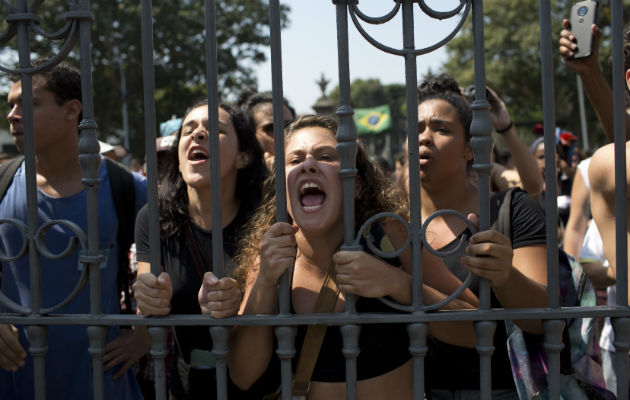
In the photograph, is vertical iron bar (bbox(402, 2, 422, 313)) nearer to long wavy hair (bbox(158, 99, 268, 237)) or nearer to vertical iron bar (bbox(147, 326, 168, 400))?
vertical iron bar (bbox(147, 326, 168, 400))

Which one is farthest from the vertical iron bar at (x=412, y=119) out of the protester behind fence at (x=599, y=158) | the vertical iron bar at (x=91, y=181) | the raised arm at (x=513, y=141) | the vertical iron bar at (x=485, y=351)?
the raised arm at (x=513, y=141)

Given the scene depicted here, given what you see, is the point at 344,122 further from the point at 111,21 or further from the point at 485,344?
the point at 111,21

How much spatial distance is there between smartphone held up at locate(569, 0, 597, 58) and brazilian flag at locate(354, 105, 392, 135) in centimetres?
2108

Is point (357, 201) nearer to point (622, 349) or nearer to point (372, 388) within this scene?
point (372, 388)

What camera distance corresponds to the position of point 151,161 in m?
1.70

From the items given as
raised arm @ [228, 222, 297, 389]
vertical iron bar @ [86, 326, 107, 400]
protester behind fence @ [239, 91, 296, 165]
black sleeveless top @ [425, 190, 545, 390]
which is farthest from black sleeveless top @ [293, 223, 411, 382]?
protester behind fence @ [239, 91, 296, 165]

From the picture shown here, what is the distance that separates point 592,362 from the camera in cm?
199

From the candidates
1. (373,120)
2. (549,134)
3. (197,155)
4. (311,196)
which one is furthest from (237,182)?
(373,120)

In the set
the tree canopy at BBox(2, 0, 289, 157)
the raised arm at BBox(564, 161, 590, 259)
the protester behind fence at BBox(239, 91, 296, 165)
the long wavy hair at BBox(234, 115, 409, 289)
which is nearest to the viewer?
the long wavy hair at BBox(234, 115, 409, 289)

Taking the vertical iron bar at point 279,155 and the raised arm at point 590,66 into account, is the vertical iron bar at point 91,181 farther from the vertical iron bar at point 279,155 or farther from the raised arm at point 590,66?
the raised arm at point 590,66

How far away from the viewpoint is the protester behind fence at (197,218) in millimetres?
2471

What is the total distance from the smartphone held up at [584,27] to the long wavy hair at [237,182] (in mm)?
1495

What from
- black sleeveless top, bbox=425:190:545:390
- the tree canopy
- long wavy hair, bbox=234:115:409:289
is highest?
the tree canopy

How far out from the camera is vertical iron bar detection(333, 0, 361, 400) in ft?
5.42
